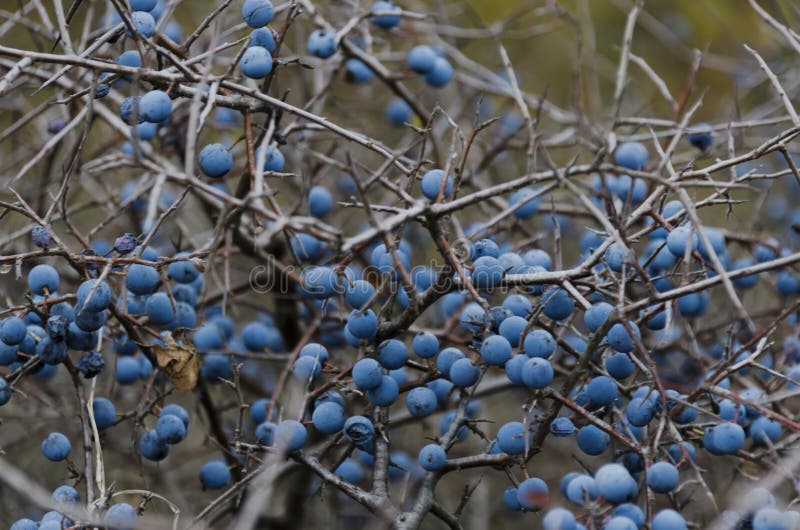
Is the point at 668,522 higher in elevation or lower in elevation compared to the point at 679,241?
lower

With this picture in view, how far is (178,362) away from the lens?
2453 mm

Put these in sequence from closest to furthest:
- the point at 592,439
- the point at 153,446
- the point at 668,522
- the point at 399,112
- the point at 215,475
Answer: the point at 668,522 → the point at 592,439 → the point at 153,446 → the point at 215,475 → the point at 399,112

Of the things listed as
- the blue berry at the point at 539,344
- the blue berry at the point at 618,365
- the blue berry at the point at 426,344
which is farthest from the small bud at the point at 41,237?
the blue berry at the point at 618,365

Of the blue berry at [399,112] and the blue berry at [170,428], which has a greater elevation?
the blue berry at [399,112]

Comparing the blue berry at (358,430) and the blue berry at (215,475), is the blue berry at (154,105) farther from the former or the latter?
the blue berry at (215,475)

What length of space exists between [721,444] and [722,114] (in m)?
2.90

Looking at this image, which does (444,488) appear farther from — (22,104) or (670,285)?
(22,104)

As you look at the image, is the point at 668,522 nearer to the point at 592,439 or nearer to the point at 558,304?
the point at 592,439

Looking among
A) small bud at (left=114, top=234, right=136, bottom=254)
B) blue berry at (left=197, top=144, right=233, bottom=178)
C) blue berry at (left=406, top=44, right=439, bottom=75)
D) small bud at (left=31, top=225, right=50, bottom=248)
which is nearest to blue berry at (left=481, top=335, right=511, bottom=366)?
blue berry at (left=197, top=144, right=233, bottom=178)

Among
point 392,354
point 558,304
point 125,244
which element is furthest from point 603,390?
point 125,244

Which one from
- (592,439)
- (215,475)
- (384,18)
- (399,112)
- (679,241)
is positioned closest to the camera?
(592,439)

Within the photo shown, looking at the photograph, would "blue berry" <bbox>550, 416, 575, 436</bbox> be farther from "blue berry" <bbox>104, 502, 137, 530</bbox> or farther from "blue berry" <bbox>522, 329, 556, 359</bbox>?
"blue berry" <bbox>104, 502, 137, 530</bbox>

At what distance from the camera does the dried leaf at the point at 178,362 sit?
244 cm

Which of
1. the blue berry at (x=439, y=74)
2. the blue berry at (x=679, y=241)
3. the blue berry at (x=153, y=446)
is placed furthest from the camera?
the blue berry at (x=439, y=74)
